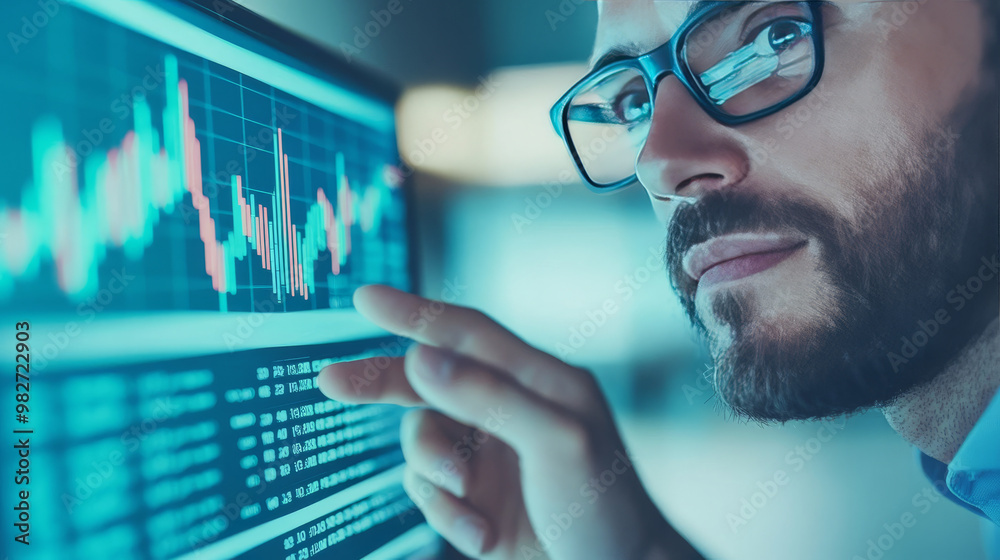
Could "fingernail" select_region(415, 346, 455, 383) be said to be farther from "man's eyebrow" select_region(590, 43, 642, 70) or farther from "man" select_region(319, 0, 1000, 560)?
"man's eyebrow" select_region(590, 43, 642, 70)

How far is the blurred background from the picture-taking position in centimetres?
98

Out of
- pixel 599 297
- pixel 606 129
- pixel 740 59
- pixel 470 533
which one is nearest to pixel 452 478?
pixel 470 533

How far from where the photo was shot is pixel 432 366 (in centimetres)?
93

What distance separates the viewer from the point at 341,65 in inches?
36.2

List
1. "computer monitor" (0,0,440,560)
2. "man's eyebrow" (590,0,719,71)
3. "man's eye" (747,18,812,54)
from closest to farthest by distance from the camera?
"computer monitor" (0,0,440,560)
"man's eye" (747,18,812,54)
"man's eyebrow" (590,0,719,71)

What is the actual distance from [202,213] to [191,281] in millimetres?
80

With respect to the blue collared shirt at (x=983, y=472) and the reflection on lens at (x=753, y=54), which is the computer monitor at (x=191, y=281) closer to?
the reflection on lens at (x=753, y=54)

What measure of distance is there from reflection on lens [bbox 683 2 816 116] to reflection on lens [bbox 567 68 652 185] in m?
0.13

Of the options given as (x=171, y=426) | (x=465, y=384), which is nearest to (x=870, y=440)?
(x=465, y=384)

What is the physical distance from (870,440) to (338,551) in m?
0.80

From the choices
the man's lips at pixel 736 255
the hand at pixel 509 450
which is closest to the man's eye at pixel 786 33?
the man's lips at pixel 736 255

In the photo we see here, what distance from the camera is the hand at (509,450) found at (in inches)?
36.8

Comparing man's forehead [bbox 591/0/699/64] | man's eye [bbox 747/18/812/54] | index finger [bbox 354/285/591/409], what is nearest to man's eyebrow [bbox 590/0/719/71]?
man's forehead [bbox 591/0/699/64]

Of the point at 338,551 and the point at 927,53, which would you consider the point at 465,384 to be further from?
the point at 927,53
